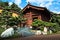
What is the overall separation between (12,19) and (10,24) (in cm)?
130

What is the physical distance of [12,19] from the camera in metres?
21.3

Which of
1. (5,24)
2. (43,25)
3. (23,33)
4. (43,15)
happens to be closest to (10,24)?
(5,24)

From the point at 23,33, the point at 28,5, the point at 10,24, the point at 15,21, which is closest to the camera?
the point at 23,33

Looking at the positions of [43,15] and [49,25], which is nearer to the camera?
[49,25]

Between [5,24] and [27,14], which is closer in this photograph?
[5,24]

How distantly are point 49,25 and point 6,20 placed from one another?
490 centimetres

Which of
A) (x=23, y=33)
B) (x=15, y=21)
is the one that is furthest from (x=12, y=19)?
(x=23, y=33)

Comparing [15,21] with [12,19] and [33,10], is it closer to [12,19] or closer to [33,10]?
[12,19]

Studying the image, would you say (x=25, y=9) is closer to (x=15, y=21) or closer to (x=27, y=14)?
(x=27, y=14)

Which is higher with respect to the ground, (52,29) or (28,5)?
(28,5)

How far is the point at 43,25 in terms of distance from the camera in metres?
21.1

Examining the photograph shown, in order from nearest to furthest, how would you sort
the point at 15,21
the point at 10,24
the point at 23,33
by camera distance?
1. the point at 23,33
2. the point at 10,24
3. the point at 15,21

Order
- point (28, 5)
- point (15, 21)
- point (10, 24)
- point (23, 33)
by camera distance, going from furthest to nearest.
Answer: point (28, 5) < point (15, 21) < point (10, 24) < point (23, 33)

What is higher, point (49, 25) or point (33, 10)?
point (33, 10)
